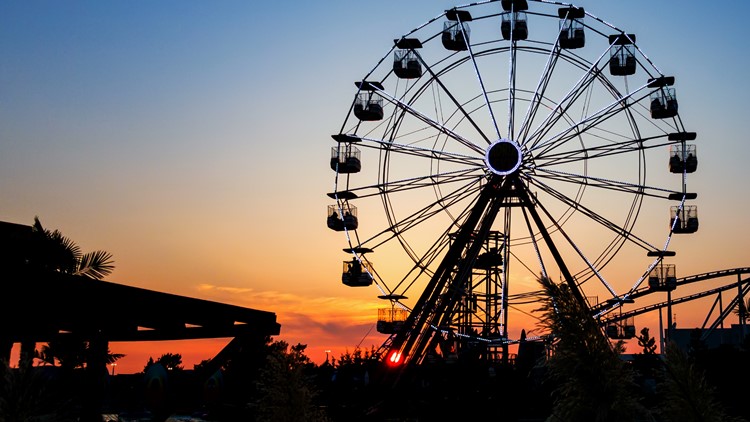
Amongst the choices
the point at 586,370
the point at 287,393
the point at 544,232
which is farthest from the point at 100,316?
the point at 544,232

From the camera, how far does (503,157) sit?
41.3 m

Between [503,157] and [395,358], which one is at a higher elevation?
[503,157]

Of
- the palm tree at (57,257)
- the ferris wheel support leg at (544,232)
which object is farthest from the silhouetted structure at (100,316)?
the ferris wheel support leg at (544,232)

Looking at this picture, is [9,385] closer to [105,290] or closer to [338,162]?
[105,290]

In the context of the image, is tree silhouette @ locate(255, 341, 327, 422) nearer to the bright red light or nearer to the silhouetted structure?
the silhouetted structure

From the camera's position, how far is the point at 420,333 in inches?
1850

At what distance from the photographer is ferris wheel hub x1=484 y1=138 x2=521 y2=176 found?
4100 cm

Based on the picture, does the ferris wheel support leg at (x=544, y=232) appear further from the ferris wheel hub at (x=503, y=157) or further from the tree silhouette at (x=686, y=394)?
the tree silhouette at (x=686, y=394)

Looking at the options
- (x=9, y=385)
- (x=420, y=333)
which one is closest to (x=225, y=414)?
(x=9, y=385)

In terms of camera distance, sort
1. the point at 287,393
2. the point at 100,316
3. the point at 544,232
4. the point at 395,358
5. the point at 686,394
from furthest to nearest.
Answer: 1. the point at 395,358
2. the point at 544,232
3. the point at 100,316
4. the point at 287,393
5. the point at 686,394

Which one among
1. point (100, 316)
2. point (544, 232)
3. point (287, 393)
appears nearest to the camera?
point (287, 393)

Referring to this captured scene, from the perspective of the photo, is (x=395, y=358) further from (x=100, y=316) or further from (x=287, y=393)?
(x=287, y=393)

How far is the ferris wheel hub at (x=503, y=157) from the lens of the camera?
135 ft

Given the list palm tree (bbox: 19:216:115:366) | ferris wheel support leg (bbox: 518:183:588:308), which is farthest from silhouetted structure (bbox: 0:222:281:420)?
ferris wheel support leg (bbox: 518:183:588:308)
